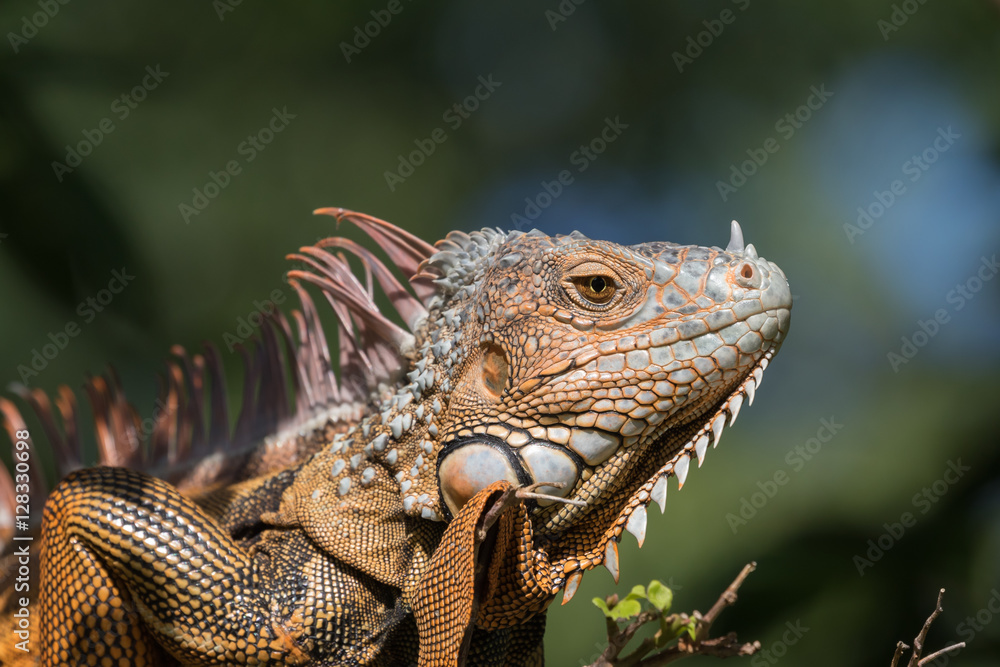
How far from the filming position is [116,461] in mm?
2926

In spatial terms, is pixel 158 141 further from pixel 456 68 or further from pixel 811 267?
pixel 811 267

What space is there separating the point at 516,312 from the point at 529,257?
0.19m
